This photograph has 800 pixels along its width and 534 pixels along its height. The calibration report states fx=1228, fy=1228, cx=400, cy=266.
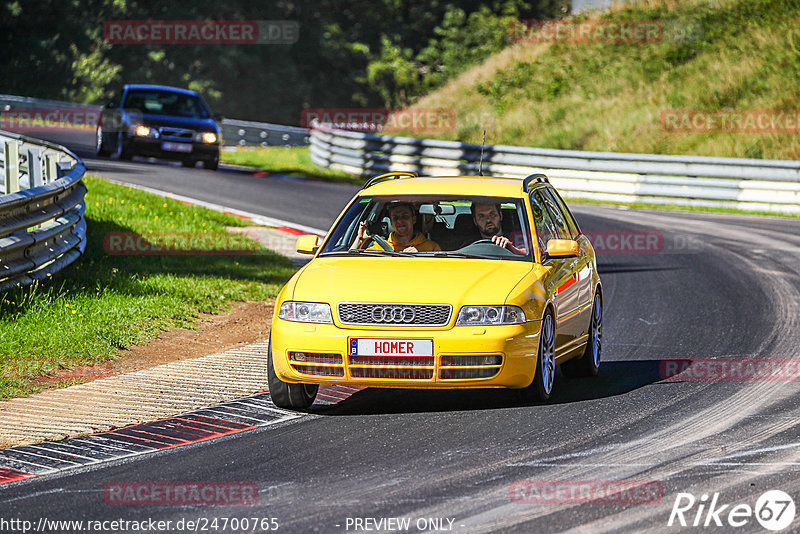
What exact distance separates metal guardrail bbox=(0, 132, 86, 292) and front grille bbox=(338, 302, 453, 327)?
452cm

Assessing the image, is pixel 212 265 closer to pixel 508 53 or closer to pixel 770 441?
pixel 770 441

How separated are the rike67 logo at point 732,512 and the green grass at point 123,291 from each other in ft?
16.6

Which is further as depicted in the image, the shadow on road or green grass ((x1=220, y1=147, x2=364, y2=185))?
green grass ((x1=220, y1=147, x2=364, y2=185))

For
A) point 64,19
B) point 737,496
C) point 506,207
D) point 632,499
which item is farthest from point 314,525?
point 64,19

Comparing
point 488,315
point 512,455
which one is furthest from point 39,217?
point 512,455

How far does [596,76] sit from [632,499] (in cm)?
3226

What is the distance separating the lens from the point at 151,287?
1301 cm

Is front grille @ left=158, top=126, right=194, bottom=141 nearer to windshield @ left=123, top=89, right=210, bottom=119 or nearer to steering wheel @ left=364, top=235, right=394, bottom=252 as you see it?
windshield @ left=123, top=89, right=210, bottom=119

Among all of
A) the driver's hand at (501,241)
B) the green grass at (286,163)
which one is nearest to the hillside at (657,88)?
the green grass at (286,163)

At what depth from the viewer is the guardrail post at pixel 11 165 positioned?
48.7 feet

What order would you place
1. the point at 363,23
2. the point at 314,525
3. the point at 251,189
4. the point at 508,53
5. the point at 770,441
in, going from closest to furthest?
1. the point at 314,525
2. the point at 770,441
3. the point at 251,189
4. the point at 508,53
5. the point at 363,23

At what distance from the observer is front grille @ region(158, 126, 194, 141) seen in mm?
27422

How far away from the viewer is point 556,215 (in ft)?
33.1

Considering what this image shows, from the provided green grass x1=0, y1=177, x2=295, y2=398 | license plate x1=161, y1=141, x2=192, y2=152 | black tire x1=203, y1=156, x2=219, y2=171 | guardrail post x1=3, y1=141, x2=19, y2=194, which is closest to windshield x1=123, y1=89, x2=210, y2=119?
license plate x1=161, y1=141, x2=192, y2=152
